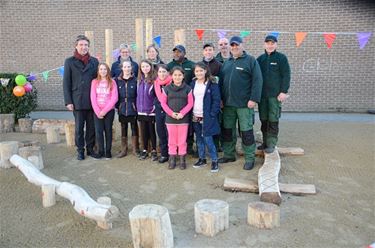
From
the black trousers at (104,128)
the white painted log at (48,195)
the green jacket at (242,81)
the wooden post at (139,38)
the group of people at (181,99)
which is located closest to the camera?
the white painted log at (48,195)

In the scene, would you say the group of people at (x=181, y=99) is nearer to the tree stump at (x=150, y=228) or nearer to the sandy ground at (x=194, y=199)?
the sandy ground at (x=194, y=199)

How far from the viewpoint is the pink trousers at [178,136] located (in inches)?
211

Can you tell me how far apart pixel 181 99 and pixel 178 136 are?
532mm

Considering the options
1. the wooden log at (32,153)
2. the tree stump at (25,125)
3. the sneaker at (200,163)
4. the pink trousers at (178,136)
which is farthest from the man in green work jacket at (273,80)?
the tree stump at (25,125)

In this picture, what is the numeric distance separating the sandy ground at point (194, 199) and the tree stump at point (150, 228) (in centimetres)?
26

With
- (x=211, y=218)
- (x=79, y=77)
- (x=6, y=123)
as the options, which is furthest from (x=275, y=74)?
(x=6, y=123)

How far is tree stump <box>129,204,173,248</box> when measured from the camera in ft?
10.1

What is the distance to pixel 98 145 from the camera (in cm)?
597

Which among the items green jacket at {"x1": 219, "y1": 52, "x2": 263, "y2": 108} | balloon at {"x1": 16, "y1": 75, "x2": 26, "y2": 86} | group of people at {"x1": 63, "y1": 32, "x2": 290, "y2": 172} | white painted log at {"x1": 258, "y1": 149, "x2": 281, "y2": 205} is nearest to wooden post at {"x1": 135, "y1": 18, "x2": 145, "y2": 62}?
group of people at {"x1": 63, "y1": 32, "x2": 290, "y2": 172}

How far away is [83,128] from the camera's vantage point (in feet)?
A: 19.7

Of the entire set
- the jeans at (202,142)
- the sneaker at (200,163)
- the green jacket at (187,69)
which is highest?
the green jacket at (187,69)

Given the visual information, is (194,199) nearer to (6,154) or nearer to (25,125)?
(6,154)

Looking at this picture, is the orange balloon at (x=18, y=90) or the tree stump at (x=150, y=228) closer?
the tree stump at (x=150, y=228)

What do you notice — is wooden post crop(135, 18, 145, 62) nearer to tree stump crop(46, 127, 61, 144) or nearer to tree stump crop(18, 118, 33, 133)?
tree stump crop(46, 127, 61, 144)
